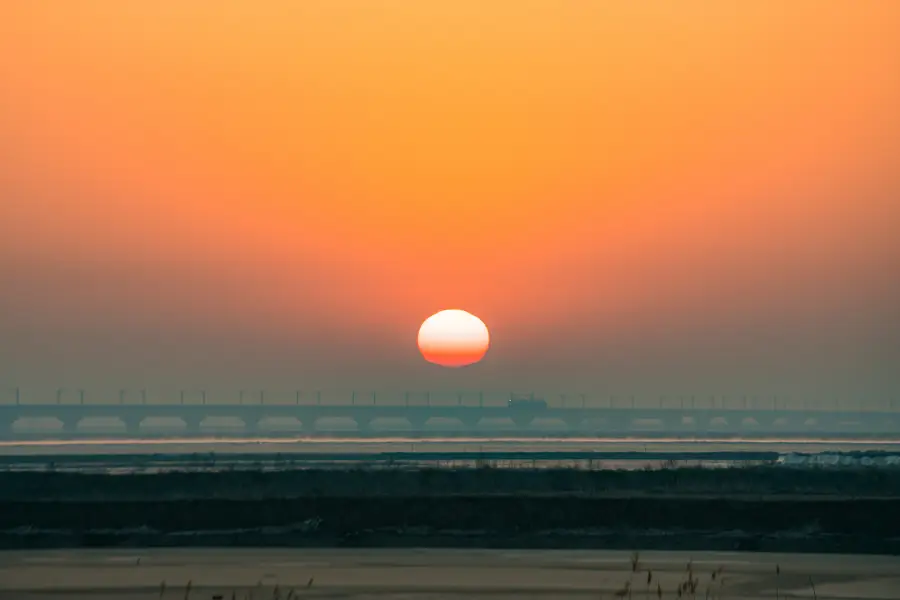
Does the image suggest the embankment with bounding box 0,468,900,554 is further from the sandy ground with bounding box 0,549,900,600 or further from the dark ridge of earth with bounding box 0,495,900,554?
the sandy ground with bounding box 0,549,900,600

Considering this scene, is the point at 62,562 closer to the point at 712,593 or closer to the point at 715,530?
the point at 712,593

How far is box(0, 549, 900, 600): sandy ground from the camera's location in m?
31.2

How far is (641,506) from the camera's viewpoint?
47375 millimetres

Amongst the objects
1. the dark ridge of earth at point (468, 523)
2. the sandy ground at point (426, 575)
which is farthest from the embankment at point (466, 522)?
the sandy ground at point (426, 575)

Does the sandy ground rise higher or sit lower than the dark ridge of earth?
lower

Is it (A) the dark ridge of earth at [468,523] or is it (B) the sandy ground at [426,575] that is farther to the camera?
(A) the dark ridge of earth at [468,523]

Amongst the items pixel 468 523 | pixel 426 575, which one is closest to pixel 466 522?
pixel 468 523

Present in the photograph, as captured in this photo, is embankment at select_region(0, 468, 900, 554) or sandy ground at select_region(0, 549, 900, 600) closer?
sandy ground at select_region(0, 549, 900, 600)

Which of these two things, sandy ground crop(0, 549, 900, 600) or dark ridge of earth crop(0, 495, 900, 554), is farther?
dark ridge of earth crop(0, 495, 900, 554)

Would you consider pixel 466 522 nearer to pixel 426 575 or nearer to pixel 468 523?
pixel 468 523

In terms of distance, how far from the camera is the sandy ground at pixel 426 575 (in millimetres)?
31156

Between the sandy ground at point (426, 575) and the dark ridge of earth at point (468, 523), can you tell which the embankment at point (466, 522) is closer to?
the dark ridge of earth at point (468, 523)

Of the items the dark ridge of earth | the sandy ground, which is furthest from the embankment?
the sandy ground

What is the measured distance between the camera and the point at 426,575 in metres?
34.7
